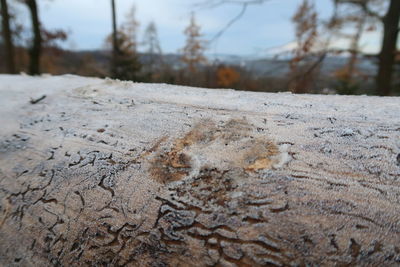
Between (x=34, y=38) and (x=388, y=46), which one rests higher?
(x=34, y=38)

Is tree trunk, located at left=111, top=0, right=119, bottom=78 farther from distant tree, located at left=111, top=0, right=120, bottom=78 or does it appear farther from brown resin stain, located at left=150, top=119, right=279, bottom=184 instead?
brown resin stain, located at left=150, top=119, right=279, bottom=184

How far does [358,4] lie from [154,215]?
5.59 m

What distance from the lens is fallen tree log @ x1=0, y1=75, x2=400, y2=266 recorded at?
0.53 metres

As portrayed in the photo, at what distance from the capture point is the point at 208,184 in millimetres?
651

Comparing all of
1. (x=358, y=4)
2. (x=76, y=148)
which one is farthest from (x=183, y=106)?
(x=358, y=4)

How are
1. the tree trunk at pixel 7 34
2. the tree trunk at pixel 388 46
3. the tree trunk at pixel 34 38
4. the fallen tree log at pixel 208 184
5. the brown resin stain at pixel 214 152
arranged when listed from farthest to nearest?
the tree trunk at pixel 34 38, the tree trunk at pixel 7 34, the tree trunk at pixel 388 46, the brown resin stain at pixel 214 152, the fallen tree log at pixel 208 184

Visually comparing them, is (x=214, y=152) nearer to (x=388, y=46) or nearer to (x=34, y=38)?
(x=388, y=46)

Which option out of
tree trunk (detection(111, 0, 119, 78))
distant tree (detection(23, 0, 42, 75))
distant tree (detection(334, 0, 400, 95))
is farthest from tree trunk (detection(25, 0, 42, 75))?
distant tree (detection(334, 0, 400, 95))

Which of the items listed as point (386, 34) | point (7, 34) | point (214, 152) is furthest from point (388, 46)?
point (7, 34)

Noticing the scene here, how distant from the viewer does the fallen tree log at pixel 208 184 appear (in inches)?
21.0

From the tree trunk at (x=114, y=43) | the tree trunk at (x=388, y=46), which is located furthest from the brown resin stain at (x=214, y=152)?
the tree trunk at (x=114, y=43)

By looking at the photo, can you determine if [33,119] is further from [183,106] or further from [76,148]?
[183,106]

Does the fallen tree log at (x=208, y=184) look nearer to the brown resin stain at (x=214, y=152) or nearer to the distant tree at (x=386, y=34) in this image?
the brown resin stain at (x=214, y=152)

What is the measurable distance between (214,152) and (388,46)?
5.15 m
